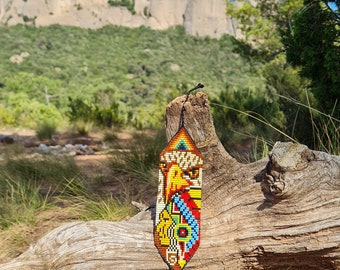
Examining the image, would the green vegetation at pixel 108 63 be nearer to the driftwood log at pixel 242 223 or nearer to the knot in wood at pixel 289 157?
the driftwood log at pixel 242 223

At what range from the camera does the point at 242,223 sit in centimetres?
161

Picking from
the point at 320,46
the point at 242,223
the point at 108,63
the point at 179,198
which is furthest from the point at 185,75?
the point at 179,198

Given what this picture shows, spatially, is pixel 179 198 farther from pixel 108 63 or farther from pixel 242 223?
pixel 108 63

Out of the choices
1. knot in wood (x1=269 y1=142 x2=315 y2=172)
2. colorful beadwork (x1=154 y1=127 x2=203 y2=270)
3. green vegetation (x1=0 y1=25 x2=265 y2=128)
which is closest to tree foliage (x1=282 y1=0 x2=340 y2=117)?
knot in wood (x1=269 y1=142 x2=315 y2=172)

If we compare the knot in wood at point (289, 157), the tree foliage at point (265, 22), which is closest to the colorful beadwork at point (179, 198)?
the knot in wood at point (289, 157)

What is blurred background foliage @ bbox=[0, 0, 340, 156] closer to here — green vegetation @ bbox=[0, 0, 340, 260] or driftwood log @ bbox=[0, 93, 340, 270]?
green vegetation @ bbox=[0, 0, 340, 260]

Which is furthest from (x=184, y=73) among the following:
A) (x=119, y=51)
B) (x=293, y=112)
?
(x=293, y=112)

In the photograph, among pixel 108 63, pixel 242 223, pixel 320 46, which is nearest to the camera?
pixel 242 223

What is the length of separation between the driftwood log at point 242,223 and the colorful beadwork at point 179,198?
0.46 ft

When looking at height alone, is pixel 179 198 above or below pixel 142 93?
above

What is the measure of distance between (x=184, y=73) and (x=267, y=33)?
2117 centimetres

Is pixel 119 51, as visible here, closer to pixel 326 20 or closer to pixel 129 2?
pixel 129 2

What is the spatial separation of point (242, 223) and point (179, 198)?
14.1 inches

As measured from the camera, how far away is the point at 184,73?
3562 centimetres
